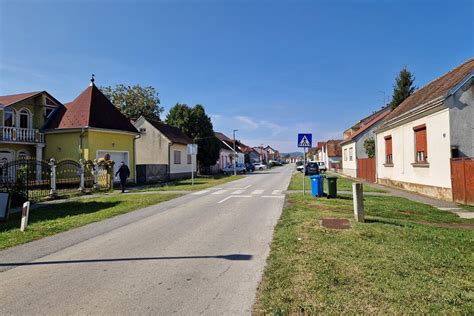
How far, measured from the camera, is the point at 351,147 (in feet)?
115

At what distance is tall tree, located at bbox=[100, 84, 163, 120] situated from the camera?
50.8 meters

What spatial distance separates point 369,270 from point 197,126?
38.8 meters

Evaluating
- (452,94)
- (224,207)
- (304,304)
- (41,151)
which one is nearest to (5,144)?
(41,151)

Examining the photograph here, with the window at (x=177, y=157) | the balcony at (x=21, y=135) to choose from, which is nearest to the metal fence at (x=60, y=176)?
the balcony at (x=21, y=135)

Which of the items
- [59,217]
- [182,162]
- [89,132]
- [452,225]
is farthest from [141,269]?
[182,162]

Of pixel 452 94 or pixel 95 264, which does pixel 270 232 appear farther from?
pixel 452 94

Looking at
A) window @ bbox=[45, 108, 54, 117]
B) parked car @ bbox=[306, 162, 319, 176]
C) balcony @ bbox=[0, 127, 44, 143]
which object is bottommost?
parked car @ bbox=[306, 162, 319, 176]

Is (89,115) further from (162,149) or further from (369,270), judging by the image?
(369,270)

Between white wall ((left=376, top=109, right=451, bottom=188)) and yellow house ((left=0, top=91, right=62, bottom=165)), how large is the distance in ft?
79.3

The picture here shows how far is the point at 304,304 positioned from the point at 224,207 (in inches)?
336

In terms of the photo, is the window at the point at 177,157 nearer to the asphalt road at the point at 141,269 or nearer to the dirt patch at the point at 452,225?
the asphalt road at the point at 141,269

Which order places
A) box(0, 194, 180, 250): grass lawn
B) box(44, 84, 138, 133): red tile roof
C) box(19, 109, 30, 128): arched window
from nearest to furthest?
box(0, 194, 180, 250): grass lawn < box(44, 84, 138, 133): red tile roof < box(19, 109, 30, 128): arched window

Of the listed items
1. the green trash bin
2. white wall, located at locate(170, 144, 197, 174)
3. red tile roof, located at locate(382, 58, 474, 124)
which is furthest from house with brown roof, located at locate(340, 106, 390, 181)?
white wall, located at locate(170, 144, 197, 174)

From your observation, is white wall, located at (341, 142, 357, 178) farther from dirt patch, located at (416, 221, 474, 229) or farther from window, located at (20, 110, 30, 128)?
window, located at (20, 110, 30, 128)
